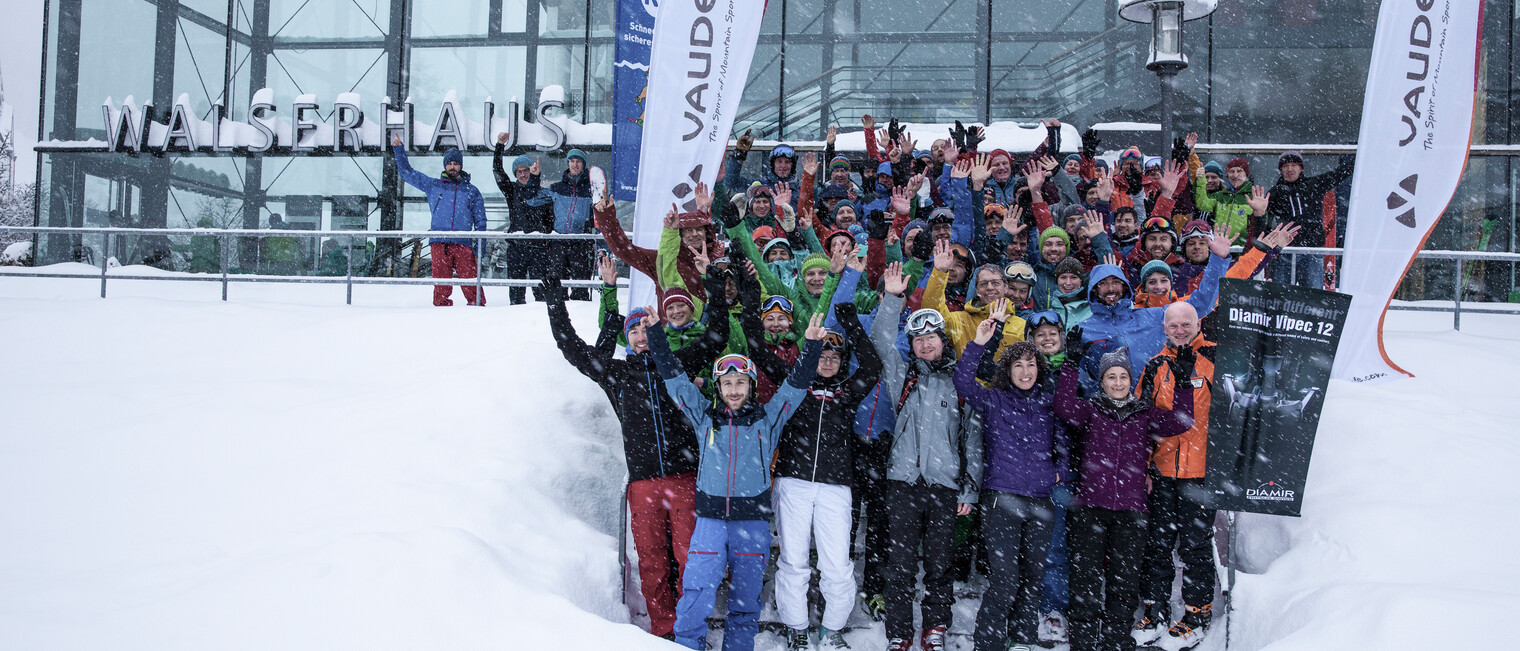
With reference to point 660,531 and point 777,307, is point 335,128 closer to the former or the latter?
point 777,307

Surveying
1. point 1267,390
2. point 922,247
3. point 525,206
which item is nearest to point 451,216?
point 525,206

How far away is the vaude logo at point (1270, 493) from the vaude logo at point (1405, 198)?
2.68 metres

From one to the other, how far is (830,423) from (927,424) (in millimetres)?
511

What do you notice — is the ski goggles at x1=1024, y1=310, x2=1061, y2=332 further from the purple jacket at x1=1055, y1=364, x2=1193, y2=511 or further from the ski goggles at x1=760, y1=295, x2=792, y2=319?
the ski goggles at x1=760, y1=295, x2=792, y2=319

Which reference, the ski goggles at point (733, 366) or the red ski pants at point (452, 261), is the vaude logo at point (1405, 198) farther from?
the red ski pants at point (452, 261)

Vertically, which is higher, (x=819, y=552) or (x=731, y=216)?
(x=731, y=216)

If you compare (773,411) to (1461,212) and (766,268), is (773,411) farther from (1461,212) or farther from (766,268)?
(1461,212)

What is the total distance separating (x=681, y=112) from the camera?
659cm

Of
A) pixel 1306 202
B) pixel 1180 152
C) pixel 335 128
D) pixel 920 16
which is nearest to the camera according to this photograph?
pixel 1180 152

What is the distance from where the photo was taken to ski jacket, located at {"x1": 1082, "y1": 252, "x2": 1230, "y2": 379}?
561cm

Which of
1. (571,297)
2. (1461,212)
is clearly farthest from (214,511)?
(1461,212)

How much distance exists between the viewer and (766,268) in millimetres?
6277

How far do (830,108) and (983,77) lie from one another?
79.2 inches

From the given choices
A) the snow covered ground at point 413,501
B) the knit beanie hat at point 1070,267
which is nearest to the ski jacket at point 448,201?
the snow covered ground at point 413,501
